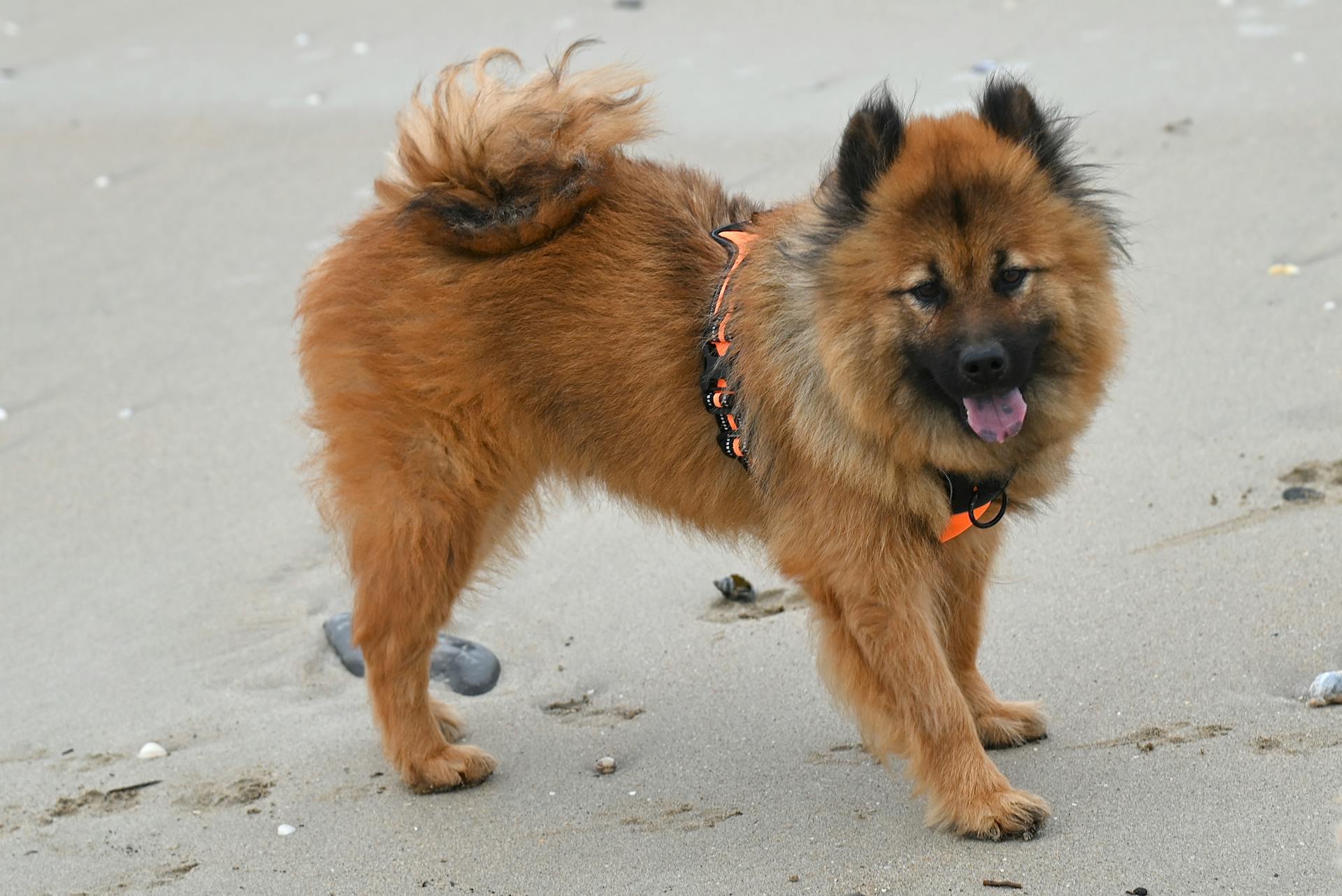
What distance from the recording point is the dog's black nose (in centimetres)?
310

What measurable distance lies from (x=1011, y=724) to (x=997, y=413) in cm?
94

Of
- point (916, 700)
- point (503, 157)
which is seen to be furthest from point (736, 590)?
point (503, 157)

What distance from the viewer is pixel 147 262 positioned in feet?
22.8

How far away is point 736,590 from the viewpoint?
457 cm

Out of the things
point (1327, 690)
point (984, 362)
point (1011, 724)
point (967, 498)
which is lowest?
point (1011, 724)

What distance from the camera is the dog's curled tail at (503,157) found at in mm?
3803

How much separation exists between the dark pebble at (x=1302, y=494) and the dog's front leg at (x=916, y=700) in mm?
1494

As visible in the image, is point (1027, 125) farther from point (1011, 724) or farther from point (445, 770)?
point (445, 770)

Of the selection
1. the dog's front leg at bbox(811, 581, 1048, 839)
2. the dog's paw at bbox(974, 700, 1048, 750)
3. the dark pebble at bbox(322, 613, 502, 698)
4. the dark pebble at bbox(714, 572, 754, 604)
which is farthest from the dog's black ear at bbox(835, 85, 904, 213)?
the dark pebble at bbox(322, 613, 502, 698)

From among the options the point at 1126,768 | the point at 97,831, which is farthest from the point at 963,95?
the point at 97,831

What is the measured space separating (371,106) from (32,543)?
3911 mm

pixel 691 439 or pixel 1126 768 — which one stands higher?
pixel 691 439

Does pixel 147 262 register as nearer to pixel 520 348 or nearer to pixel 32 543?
pixel 32 543

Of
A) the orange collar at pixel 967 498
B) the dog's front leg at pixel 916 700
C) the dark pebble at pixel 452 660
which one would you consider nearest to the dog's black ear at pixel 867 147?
the orange collar at pixel 967 498
